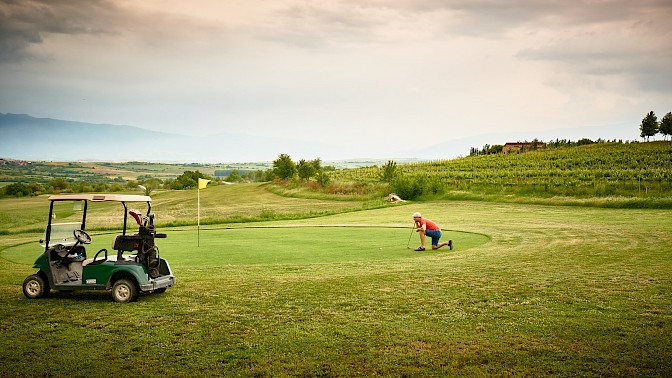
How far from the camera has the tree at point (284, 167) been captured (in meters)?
94.0

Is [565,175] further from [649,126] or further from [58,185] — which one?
[58,185]

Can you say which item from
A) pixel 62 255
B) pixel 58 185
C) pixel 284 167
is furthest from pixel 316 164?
pixel 62 255

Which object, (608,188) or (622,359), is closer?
(622,359)

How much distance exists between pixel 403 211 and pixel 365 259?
29.0 metres

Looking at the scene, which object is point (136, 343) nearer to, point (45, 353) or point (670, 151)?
point (45, 353)

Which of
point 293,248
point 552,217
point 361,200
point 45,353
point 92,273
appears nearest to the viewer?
point 45,353

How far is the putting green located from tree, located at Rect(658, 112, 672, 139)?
95.6 metres

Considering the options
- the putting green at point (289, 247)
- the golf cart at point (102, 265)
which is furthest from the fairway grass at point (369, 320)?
the putting green at point (289, 247)

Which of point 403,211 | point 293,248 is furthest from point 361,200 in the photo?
point 293,248

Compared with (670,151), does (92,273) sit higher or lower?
lower

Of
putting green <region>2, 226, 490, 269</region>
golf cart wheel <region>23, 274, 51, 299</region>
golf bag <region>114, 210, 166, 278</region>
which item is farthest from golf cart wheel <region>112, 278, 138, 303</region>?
putting green <region>2, 226, 490, 269</region>

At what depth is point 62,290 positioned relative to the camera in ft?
37.1

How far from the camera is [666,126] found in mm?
102188

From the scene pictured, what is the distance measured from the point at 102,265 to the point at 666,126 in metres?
115
